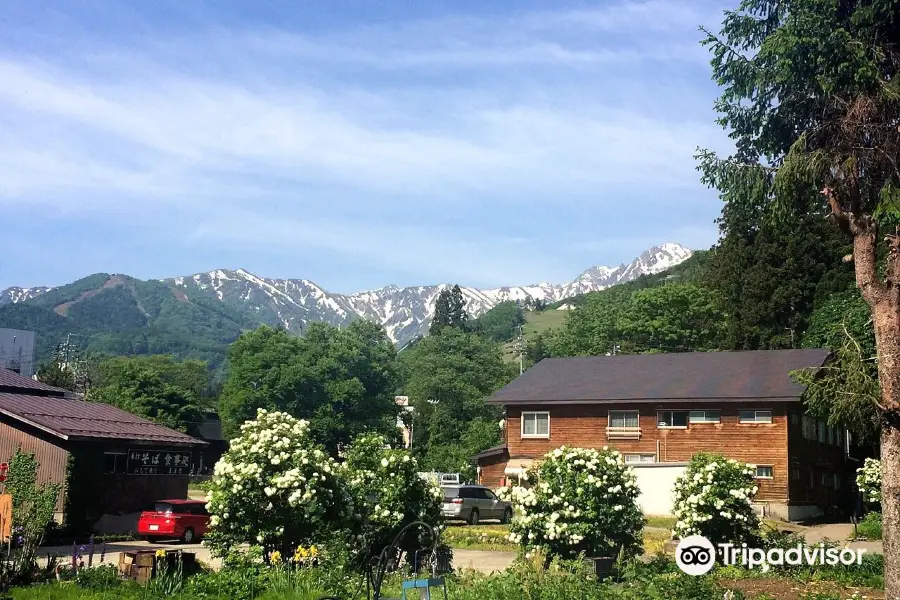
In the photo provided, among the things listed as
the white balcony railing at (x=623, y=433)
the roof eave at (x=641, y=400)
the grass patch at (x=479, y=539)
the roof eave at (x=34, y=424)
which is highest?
the roof eave at (x=641, y=400)

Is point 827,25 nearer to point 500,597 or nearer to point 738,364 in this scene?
point 738,364

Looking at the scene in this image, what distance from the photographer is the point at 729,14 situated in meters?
34.5

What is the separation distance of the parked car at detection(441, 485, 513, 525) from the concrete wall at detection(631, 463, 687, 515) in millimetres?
6678

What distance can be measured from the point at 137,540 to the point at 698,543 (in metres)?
19.8

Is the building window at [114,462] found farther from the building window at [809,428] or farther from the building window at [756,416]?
the building window at [809,428]

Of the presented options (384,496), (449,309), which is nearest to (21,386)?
(384,496)

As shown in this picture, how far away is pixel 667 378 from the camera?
49.4 metres

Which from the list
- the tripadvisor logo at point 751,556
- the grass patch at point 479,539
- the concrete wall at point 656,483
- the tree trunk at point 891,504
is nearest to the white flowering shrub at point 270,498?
the tripadvisor logo at point 751,556

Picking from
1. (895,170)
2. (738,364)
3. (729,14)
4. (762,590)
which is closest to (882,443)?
(762,590)

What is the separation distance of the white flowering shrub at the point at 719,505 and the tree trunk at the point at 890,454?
15.0 ft

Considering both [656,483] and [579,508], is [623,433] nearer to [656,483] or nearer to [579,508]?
[656,483]

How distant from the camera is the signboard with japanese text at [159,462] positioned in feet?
107

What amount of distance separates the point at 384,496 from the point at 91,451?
16238 millimetres

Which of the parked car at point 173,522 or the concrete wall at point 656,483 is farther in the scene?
the concrete wall at point 656,483
